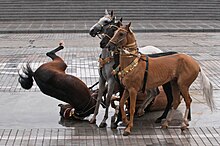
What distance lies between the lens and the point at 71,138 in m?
7.95

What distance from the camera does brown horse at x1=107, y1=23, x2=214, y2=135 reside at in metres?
8.02

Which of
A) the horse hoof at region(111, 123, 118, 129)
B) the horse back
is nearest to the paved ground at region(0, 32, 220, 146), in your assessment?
the horse hoof at region(111, 123, 118, 129)

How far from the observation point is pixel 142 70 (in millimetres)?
8117

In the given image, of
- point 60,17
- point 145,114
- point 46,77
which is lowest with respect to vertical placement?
point 60,17

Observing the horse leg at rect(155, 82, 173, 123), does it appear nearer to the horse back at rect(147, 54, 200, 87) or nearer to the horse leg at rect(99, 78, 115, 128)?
the horse back at rect(147, 54, 200, 87)

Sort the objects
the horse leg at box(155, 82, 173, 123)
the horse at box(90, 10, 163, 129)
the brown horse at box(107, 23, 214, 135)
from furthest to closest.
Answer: the horse leg at box(155, 82, 173, 123), the horse at box(90, 10, 163, 129), the brown horse at box(107, 23, 214, 135)

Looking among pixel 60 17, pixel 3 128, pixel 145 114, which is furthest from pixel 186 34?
pixel 3 128

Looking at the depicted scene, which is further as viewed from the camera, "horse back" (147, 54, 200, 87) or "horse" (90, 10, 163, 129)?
"horse" (90, 10, 163, 129)

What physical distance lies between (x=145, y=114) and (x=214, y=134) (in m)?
1.56

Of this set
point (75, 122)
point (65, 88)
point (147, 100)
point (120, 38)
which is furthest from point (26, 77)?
point (147, 100)

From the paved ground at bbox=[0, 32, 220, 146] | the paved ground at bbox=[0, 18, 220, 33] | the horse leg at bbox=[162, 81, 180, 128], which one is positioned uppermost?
the horse leg at bbox=[162, 81, 180, 128]

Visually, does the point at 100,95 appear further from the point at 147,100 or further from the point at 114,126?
the point at 147,100

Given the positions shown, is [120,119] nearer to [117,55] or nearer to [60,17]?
[117,55]

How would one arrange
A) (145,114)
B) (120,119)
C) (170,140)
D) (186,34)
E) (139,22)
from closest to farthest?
(170,140) → (120,119) → (145,114) → (186,34) → (139,22)
